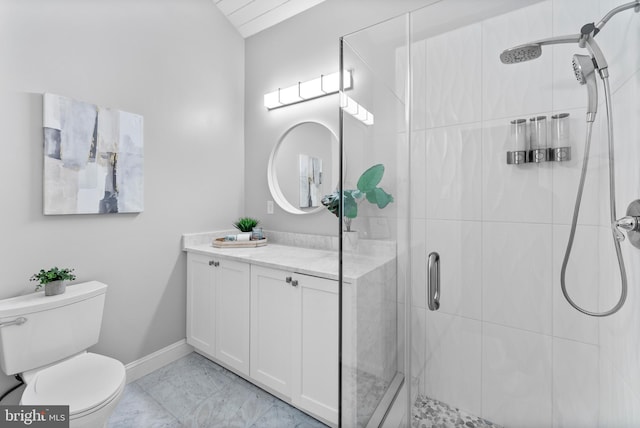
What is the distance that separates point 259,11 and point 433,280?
96.8 inches

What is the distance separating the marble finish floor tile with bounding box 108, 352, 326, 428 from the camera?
1.51m

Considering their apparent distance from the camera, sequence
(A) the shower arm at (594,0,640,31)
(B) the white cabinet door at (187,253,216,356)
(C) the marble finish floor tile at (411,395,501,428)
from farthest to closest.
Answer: (B) the white cabinet door at (187,253,216,356), (C) the marble finish floor tile at (411,395,501,428), (A) the shower arm at (594,0,640,31)

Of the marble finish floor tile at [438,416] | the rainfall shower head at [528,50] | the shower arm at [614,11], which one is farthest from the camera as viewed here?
the marble finish floor tile at [438,416]

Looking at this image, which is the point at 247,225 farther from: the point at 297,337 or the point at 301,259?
the point at 297,337

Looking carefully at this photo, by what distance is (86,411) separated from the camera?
110 cm

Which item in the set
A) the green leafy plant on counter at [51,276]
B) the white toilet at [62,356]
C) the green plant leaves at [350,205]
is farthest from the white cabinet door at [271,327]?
the green leafy plant on counter at [51,276]

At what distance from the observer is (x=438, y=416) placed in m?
1.14

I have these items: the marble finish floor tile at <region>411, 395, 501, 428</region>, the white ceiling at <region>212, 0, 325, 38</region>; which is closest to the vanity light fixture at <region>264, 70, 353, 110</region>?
the white ceiling at <region>212, 0, 325, 38</region>

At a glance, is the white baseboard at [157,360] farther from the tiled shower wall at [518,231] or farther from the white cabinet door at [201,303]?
the tiled shower wall at [518,231]

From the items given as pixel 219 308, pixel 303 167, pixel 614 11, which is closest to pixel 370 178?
pixel 614 11

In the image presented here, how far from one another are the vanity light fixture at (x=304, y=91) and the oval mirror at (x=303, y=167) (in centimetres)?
20

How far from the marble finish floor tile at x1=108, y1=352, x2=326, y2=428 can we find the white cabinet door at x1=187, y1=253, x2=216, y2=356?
0.19m

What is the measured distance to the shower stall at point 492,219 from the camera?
86 centimetres

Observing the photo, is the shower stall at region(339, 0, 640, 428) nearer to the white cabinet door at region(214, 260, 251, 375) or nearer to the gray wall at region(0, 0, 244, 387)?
the white cabinet door at region(214, 260, 251, 375)
